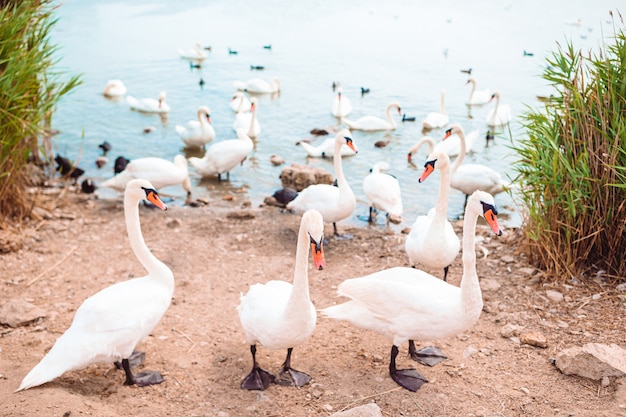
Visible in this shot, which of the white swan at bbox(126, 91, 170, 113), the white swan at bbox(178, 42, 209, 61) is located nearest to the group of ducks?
the white swan at bbox(126, 91, 170, 113)

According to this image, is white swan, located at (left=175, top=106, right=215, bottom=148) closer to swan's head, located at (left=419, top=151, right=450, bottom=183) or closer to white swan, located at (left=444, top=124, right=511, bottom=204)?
white swan, located at (left=444, top=124, right=511, bottom=204)

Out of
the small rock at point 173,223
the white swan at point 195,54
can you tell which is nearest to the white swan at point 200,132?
the small rock at point 173,223

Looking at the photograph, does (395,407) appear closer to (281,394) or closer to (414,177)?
(281,394)

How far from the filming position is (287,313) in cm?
479

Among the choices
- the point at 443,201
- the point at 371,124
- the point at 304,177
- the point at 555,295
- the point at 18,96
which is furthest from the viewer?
the point at 371,124

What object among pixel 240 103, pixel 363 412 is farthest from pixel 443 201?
pixel 240 103

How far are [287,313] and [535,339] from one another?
7.83ft

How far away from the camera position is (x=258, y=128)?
14.0m

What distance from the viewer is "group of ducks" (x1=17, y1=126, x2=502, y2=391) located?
15.3ft

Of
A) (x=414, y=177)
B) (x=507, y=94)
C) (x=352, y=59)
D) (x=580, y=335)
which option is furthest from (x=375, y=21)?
(x=580, y=335)

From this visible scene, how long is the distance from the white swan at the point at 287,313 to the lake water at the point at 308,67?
13.8ft

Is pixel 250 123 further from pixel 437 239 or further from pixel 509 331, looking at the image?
pixel 509 331

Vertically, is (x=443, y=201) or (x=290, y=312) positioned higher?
(x=443, y=201)

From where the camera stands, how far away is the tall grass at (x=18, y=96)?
7.43 meters
